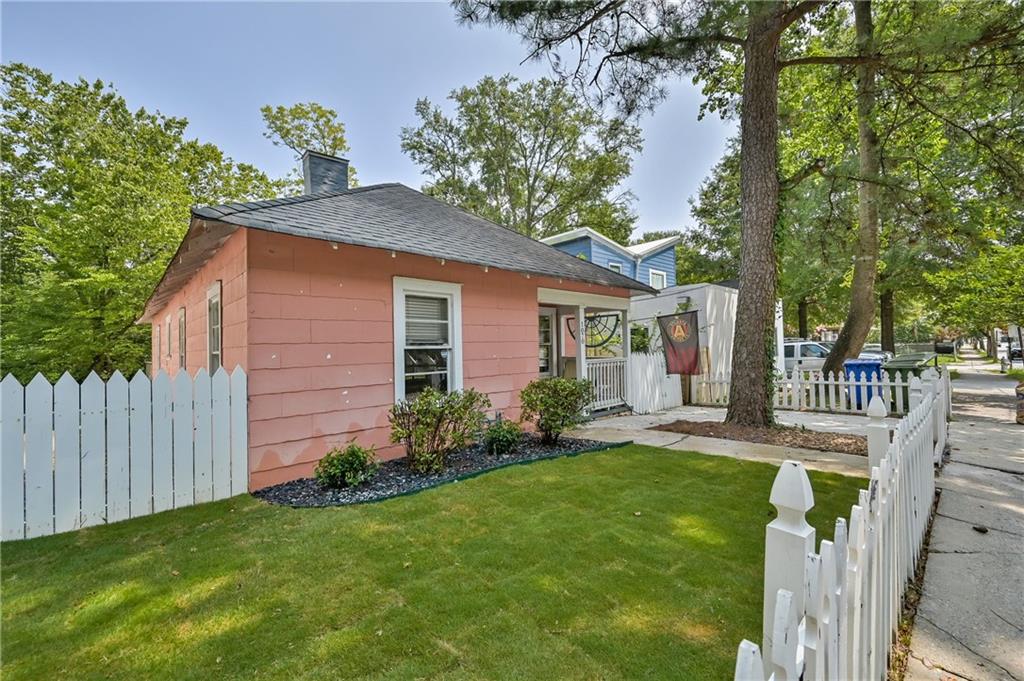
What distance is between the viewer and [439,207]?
830 centimetres

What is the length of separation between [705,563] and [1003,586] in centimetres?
160

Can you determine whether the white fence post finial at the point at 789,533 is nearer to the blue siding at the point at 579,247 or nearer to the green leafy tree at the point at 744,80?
the green leafy tree at the point at 744,80

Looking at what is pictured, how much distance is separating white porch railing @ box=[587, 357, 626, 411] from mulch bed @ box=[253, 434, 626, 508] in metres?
2.76

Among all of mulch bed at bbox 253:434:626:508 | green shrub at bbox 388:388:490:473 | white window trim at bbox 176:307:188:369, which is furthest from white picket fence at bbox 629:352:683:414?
white window trim at bbox 176:307:188:369

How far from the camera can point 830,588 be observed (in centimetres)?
118

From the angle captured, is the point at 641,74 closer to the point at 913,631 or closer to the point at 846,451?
the point at 846,451

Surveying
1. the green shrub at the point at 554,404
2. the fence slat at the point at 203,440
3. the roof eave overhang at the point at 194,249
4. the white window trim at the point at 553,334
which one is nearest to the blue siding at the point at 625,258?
the white window trim at the point at 553,334

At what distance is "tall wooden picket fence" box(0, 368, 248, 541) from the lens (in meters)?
3.32

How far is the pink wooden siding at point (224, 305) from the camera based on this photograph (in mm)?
4672

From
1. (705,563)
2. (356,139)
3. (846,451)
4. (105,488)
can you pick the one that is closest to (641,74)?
(846,451)

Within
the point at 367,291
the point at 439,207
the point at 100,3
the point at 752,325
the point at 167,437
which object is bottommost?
the point at 167,437

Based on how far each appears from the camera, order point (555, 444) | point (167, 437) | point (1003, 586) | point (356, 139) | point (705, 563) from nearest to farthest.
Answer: point (1003, 586) → point (705, 563) → point (167, 437) → point (555, 444) → point (356, 139)

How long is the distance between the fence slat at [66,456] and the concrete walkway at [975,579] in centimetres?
556

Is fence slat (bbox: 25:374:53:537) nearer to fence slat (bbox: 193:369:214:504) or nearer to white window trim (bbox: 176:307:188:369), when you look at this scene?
fence slat (bbox: 193:369:214:504)
